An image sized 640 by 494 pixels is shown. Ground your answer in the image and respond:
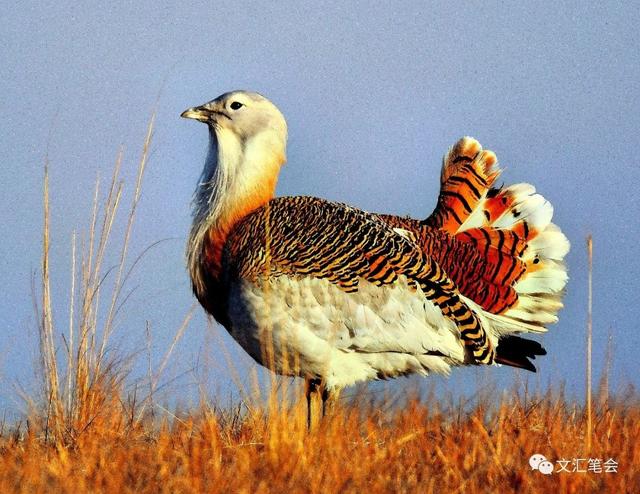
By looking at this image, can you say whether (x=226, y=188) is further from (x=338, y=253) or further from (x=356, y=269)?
(x=356, y=269)

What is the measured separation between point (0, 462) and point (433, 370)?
2586 millimetres

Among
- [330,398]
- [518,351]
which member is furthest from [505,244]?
[330,398]

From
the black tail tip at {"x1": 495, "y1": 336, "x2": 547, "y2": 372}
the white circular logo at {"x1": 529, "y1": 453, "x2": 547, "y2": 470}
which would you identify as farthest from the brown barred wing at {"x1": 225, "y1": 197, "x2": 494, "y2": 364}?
the white circular logo at {"x1": 529, "y1": 453, "x2": 547, "y2": 470}

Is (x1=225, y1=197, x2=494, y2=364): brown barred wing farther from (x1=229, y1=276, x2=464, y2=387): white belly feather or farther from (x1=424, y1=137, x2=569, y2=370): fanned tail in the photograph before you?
(x1=424, y1=137, x2=569, y2=370): fanned tail

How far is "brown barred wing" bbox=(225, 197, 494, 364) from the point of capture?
5.05 m

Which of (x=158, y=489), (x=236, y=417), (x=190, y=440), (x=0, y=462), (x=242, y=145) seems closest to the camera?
(x=158, y=489)

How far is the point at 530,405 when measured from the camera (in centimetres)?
532

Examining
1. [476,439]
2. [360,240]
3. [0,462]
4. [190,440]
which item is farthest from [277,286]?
[0,462]

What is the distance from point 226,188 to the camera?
5.54 m

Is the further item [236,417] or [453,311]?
[453,311]

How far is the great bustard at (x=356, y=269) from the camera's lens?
498cm

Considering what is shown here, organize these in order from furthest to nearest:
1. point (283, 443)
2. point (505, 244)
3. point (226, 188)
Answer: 1. point (505, 244)
2. point (226, 188)
3. point (283, 443)

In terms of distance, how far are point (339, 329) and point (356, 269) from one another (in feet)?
1.29

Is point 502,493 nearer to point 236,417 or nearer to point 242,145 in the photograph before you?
point 236,417
